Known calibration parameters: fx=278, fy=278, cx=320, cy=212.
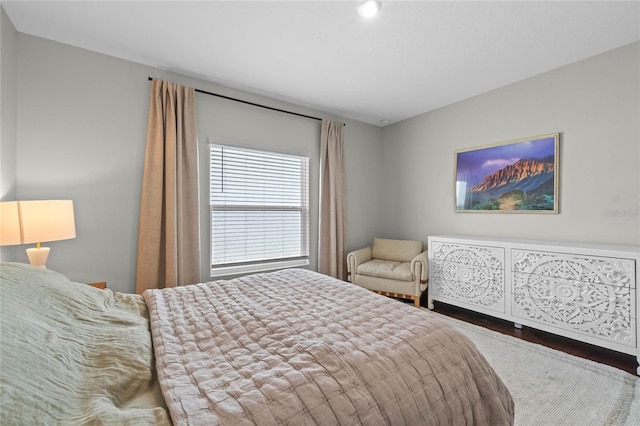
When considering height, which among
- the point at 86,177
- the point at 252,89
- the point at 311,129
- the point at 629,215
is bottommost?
the point at 629,215

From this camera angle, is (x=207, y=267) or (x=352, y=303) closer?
(x=352, y=303)

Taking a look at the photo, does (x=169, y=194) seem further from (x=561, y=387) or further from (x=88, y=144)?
(x=561, y=387)

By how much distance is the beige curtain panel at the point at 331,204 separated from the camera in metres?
3.74

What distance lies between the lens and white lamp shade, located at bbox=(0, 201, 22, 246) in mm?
1670

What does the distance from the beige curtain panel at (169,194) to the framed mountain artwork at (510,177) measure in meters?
3.12

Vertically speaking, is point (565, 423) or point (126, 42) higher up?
point (126, 42)

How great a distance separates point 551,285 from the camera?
7.82ft

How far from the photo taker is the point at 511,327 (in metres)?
2.74

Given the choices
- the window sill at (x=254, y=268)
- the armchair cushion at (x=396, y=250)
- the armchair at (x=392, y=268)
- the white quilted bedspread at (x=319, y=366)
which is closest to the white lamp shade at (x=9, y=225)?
the white quilted bedspread at (x=319, y=366)

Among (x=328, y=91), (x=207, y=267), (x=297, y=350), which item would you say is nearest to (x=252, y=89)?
(x=328, y=91)

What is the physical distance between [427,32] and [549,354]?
271 centimetres

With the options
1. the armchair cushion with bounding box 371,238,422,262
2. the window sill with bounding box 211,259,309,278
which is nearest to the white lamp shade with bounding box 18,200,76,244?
the window sill with bounding box 211,259,309,278

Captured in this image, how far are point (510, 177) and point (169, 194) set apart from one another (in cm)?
353

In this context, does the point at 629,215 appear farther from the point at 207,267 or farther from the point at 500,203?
the point at 207,267
